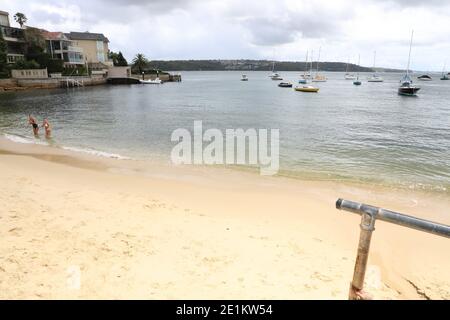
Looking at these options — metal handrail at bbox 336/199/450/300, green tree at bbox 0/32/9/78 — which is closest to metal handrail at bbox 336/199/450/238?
metal handrail at bbox 336/199/450/300

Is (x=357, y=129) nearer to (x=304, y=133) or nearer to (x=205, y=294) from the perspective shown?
(x=304, y=133)

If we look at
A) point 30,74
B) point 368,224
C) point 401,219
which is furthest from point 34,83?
point 401,219

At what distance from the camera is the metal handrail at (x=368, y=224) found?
3.48 meters


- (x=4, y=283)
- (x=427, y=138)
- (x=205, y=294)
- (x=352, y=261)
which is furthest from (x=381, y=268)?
(x=427, y=138)

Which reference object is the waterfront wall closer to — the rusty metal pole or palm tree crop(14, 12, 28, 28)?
palm tree crop(14, 12, 28, 28)

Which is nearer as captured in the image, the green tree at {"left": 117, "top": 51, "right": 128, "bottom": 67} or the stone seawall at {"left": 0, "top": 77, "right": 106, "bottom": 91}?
the stone seawall at {"left": 0, "top": 77, "right": 106, "bottom": 91}

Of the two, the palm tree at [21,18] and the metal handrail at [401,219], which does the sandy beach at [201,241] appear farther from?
the palm tree at [21,18]

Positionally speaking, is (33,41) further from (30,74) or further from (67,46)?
(30,74)

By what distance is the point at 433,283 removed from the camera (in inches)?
263

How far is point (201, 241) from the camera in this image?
24.8 ft

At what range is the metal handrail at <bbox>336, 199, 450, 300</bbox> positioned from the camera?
348 cm

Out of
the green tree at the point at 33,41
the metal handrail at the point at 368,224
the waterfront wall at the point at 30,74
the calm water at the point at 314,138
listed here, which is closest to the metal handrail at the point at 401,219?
the metal handrail at the point at 368,224

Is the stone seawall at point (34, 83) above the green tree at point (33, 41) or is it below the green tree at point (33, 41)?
below

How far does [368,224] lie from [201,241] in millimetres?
4410
